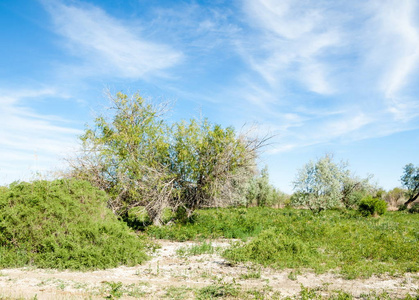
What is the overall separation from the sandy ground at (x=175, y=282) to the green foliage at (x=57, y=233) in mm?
459

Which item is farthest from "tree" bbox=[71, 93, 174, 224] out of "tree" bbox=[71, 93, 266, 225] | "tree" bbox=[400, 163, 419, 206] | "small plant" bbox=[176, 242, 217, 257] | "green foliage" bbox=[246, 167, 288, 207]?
"tree" bbox=[400, 163, 419, 206]

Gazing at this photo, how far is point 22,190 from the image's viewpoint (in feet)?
35.9

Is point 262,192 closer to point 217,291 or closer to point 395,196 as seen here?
point 395,196

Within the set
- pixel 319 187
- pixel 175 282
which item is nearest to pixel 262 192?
pixel 319 187

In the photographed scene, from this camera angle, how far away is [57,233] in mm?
10086

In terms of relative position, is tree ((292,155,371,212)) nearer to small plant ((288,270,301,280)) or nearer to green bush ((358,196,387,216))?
green bush ((358,196,387,216))

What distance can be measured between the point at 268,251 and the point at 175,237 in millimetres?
5462

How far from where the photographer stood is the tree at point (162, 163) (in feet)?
54.7

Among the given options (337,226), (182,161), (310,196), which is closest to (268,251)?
(337,226)

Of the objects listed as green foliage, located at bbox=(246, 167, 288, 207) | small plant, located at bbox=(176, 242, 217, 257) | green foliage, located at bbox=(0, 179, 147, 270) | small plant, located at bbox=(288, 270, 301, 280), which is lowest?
small plant, located at bbox=(288, 270, 301, 280)

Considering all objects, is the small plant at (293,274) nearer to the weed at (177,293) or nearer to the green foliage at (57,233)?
the weed at (177,293)

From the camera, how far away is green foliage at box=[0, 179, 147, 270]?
9688 mm

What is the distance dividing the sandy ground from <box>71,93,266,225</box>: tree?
707 centimetres

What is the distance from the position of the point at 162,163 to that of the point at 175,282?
9.74 metres
